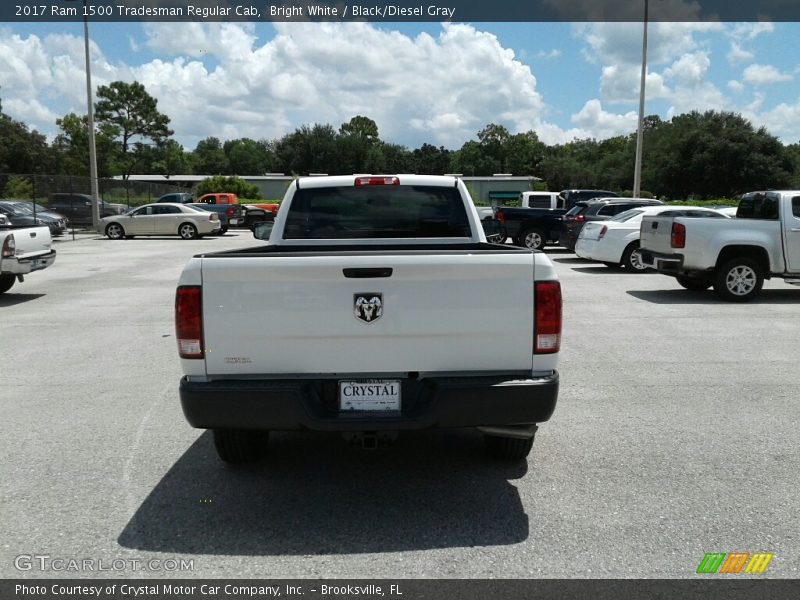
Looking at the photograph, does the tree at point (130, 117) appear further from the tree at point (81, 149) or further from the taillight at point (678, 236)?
the taillight at point (678, 236)

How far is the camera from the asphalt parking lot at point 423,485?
3.70 m

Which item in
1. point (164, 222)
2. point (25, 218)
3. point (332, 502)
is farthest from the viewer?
point (164, 222)

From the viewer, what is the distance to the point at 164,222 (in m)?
31.6

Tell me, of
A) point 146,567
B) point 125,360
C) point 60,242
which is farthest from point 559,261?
point 60,242

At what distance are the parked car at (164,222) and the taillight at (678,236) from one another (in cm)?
2273

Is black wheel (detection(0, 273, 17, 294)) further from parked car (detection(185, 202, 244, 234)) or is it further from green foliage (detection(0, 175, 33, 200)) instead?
green foliage (detection(0, 175, 33, 200))

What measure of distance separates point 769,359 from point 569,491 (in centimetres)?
482

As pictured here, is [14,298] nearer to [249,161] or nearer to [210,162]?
[249,161]

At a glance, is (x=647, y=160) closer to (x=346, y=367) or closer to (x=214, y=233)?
(x=214, y=233)

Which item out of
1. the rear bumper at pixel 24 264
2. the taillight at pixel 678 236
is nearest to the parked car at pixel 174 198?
the rear bumper at pixel 24 264

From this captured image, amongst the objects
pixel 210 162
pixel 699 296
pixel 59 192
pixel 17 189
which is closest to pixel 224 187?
pixel 17 189

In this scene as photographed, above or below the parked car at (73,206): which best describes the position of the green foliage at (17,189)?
above

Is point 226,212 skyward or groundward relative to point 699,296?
skyward

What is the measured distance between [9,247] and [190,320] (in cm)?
1017
